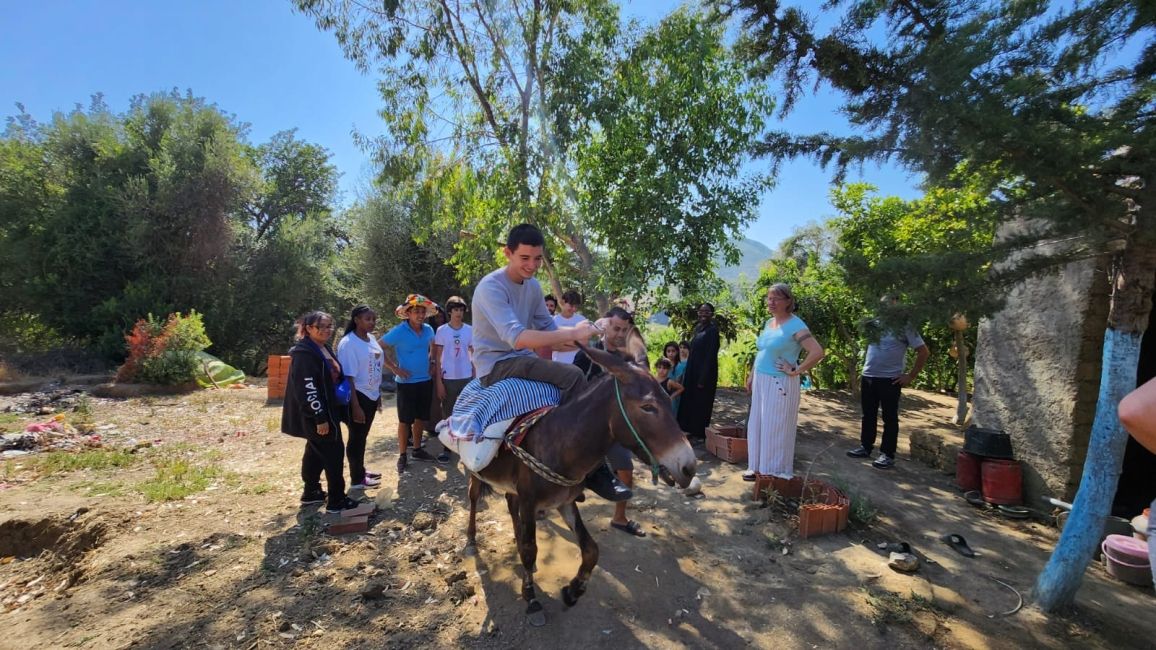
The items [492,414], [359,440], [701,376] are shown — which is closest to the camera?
[492,414]

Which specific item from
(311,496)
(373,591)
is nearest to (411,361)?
(311,496)

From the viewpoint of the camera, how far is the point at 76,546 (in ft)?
15.0

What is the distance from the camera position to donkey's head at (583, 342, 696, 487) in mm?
2455

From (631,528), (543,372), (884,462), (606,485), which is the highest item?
(543,372)

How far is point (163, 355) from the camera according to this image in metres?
11.6

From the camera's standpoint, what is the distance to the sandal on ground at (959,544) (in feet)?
13.9

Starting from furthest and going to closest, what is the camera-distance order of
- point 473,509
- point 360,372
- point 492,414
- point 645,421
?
point 360,372, point 473,509, point 492,414, point 645,421

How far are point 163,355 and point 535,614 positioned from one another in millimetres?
12493

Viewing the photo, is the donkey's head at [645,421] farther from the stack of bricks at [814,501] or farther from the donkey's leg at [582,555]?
the stack of bricks at [814,501]

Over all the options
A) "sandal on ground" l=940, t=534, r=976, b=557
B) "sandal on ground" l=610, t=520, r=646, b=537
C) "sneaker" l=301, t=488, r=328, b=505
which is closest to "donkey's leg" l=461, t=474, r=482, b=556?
"sandal on ground" l=610, t=520, r=646, b=537

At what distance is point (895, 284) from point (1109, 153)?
122 cm

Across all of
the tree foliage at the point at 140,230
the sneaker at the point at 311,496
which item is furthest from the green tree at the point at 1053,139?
the tree foliage at the point at 140,230

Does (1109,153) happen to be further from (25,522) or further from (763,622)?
(25,522)

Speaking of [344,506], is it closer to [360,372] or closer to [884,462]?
[360,372]
